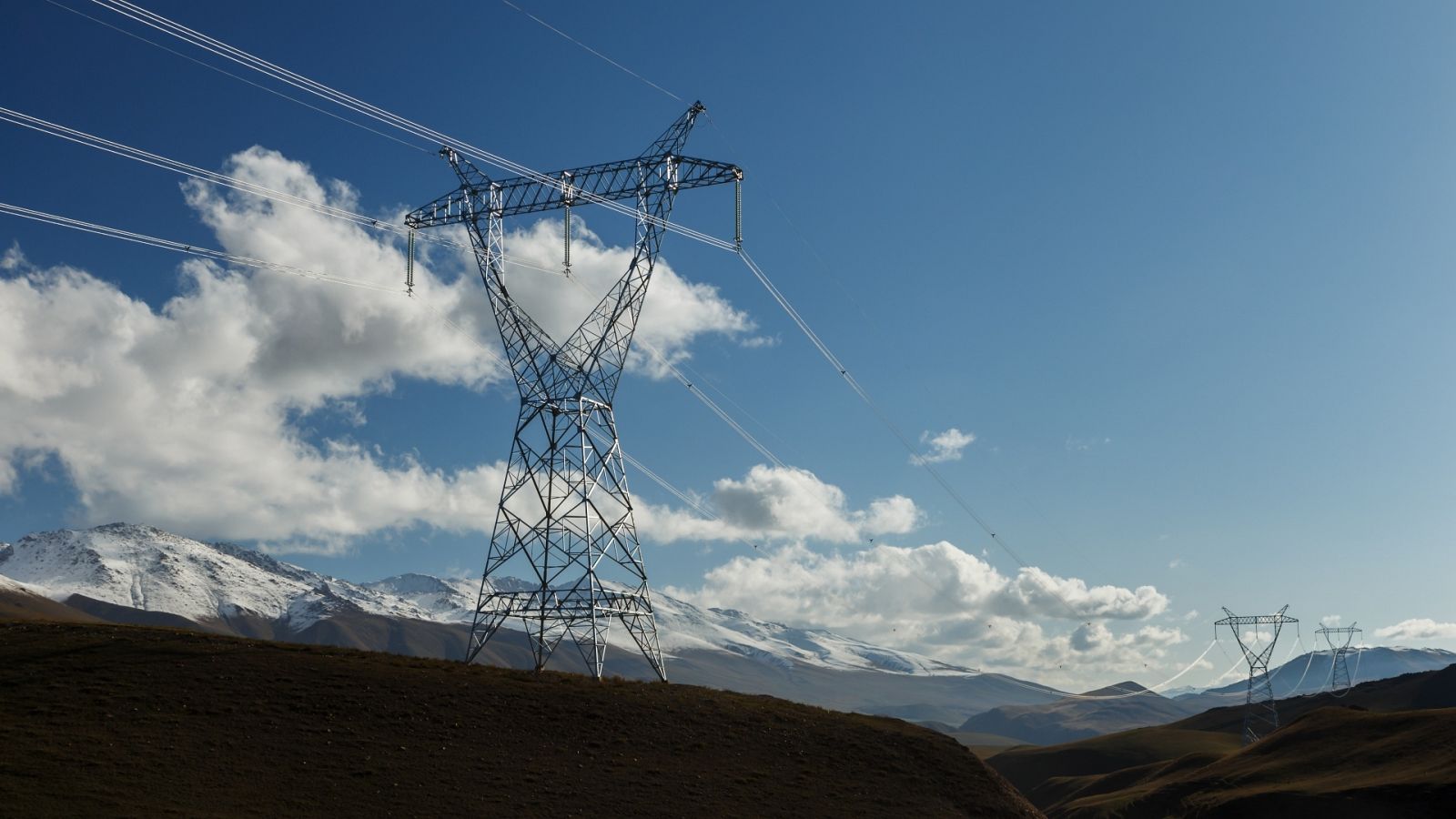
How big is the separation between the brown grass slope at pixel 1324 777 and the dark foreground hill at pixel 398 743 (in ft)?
118

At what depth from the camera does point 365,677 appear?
6344cm

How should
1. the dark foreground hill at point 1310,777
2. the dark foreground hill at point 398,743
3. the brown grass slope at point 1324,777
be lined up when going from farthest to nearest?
the dark foreground hill at point 1310,777, the brown grass slope at point 1324,777, the dark foreground hill at point 398,743

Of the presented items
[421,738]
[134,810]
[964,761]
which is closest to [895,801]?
[964,761]

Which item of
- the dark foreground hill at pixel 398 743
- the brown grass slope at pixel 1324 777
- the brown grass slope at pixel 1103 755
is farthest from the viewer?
the brown grass slope at pixel 1103 755

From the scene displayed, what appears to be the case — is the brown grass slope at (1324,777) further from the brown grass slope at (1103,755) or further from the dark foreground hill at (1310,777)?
the brown grass slope at (1103,755)

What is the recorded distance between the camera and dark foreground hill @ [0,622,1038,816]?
48469mm

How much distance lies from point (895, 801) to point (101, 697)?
41.3m

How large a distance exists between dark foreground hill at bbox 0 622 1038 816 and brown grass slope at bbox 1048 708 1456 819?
3601 centimetres

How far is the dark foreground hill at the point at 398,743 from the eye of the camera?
48469 millimetres

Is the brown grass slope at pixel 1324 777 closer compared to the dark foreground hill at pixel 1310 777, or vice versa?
the brown grass slope at pixel 1324 777

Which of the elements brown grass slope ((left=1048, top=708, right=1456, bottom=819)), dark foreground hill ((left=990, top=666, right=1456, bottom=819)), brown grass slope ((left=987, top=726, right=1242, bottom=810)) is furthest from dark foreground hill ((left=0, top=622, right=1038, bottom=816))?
brown grass slope ((left=987, top=726, right=1242, bottom=810))

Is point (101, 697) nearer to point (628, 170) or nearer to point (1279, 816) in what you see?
point (628, 170)

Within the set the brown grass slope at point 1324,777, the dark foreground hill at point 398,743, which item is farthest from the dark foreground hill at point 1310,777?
the dark foreground hill at point 398,743

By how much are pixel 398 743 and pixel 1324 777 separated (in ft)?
264
